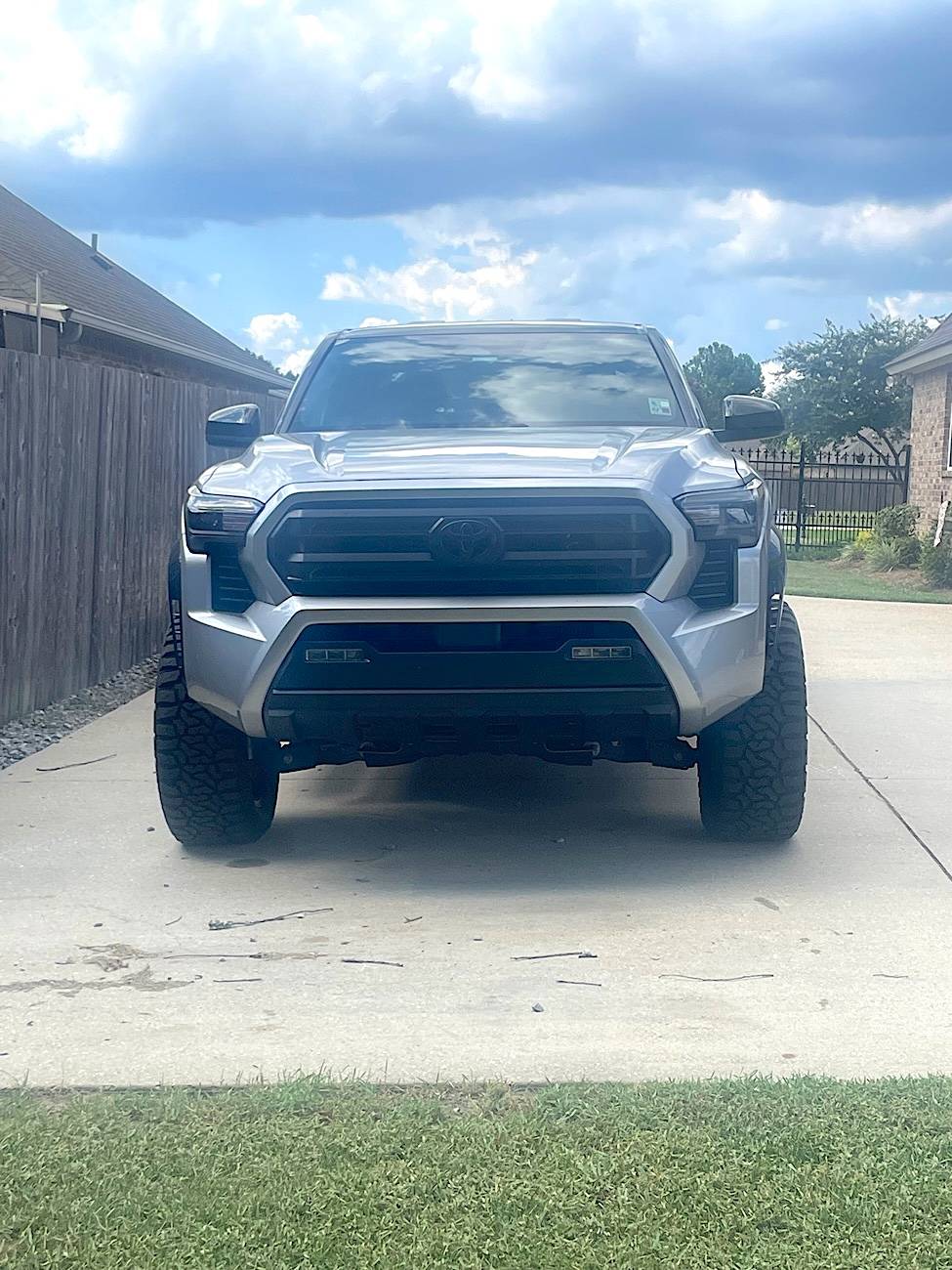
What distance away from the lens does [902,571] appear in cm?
2009

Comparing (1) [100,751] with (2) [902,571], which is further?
(2) [902,571]

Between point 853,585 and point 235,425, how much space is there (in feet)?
42.6

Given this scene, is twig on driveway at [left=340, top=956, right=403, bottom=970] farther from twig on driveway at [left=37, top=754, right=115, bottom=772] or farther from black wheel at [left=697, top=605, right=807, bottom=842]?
twig on driveway at [left=37, top=754, right=115, bottom=772]

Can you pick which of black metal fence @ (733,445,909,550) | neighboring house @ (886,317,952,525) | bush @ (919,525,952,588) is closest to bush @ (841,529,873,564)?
neighboring house @ (886,317,952,525)

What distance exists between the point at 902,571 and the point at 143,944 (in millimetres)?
17041

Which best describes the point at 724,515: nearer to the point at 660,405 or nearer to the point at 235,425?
the point at 660,405

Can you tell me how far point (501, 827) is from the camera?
19.3 ft

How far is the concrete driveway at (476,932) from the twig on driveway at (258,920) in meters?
0.02

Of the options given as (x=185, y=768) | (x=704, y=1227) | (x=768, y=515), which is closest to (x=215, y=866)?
(x=185, y=768)

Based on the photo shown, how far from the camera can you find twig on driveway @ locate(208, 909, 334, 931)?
4.61m

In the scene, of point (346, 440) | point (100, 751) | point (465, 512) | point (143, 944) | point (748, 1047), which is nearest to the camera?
point (748, 1047)

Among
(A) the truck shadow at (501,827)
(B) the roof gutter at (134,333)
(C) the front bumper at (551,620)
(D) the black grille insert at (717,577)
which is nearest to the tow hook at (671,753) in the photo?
(C) the front bumper at (551,620)

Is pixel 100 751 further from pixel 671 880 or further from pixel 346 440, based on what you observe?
pixel 671 880

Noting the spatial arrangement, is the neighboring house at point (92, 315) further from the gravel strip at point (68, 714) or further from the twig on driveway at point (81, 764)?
the twig on driveway at point (81, 764)
